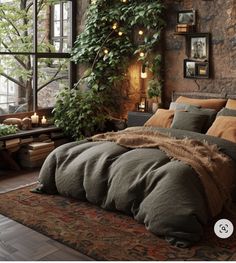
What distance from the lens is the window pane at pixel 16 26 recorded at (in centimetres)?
548

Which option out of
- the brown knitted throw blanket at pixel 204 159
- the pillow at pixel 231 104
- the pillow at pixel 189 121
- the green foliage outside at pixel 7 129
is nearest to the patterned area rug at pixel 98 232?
the brown knitted throw blanket at pixel 204 159

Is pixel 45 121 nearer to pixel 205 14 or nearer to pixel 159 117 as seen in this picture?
pixel 159 117

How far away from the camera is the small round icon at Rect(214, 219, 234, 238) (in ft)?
10.2

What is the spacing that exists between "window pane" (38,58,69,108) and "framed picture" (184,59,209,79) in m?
2.02

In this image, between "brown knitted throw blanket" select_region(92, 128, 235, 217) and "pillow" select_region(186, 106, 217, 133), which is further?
"pillow" select_region(186, 106, 217, 133)

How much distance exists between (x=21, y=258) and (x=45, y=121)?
10.7 feet

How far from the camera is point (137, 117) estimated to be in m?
5.50

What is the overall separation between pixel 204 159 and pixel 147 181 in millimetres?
567

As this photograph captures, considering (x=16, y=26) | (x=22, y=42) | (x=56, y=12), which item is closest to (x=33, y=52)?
(x=22, y=42)

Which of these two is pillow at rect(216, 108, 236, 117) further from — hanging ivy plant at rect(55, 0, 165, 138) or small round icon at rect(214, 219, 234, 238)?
small round icon at rect(214, 219, 234, 238)

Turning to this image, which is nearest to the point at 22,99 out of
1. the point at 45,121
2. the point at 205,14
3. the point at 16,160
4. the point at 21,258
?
the point at 45,121

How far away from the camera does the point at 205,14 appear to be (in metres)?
5.13

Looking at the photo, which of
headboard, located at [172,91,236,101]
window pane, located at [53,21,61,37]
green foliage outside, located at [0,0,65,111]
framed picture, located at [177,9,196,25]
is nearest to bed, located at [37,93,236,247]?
headboard, located at [172,91,236,101]

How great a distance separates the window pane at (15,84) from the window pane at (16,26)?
0.53 feet
